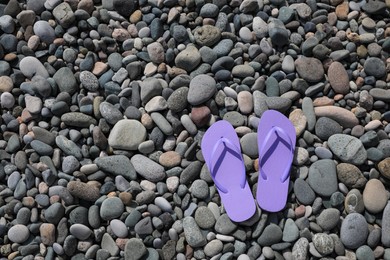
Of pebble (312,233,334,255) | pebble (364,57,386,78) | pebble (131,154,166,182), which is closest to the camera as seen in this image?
pebble (312,233,334,255)

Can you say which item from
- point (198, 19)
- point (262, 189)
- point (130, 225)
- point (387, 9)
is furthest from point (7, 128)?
point (387, 9)

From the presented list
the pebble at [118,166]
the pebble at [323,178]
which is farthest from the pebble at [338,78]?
the pebble at [118,166]

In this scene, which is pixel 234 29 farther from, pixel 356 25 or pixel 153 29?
pixel 356 25

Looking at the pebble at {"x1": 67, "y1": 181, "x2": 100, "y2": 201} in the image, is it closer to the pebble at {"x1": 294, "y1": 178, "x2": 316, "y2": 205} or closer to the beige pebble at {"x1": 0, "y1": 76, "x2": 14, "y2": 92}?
the beige pebble at {"x1": 0, "y1": 76, "x2": 14, "y2": 92}

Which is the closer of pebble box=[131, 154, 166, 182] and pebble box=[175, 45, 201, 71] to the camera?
pebble box=[131, 154, 166, 182]

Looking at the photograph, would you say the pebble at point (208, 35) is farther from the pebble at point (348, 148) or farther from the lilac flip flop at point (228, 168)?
the pebble at point (348, 148)

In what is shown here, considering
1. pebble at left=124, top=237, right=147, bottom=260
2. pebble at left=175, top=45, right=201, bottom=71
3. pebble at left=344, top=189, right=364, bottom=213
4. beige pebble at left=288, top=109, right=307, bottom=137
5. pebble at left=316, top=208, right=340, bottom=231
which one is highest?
pebble at left=175, top=45, right=201, bottom=71

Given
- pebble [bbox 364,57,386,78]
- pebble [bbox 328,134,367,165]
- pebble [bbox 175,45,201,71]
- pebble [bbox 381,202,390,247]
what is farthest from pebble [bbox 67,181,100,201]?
pebble [bbox 364,57,386,78]

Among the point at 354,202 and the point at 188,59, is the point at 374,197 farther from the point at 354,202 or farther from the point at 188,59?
the point at 188,59

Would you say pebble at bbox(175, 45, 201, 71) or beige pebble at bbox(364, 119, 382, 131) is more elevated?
pebble at bbox(175, 45, 201, 71)
